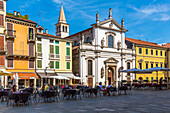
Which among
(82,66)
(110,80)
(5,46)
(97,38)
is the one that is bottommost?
(110,80)

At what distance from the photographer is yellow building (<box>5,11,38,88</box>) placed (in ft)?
91.0

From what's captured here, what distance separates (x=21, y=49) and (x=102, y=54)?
1685 cm

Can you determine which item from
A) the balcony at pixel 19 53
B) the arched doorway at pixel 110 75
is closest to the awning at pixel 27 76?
the balcony at pixel 19 53

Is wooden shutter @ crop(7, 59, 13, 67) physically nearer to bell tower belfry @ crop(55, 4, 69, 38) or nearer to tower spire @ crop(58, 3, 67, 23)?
bell tower belfry @ crop(55, 4, 69, 38)

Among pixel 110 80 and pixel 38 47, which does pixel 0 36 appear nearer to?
pixel 38 47

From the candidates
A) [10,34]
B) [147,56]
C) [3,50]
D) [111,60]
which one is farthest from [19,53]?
[147,56]

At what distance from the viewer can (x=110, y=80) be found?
137ft

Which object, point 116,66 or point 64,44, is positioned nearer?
point 64,44

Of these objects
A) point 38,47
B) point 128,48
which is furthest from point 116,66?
point 38,47

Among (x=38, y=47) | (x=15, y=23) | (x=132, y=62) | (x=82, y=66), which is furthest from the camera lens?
(x=132, y=62)

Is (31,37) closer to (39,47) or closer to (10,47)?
(39,47)

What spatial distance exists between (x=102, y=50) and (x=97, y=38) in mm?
Result: 2639

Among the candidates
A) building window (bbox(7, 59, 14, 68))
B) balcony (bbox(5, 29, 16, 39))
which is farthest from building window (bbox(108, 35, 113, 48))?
building window (bbox(7, 59, 14, 68))

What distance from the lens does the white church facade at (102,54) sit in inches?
1452
